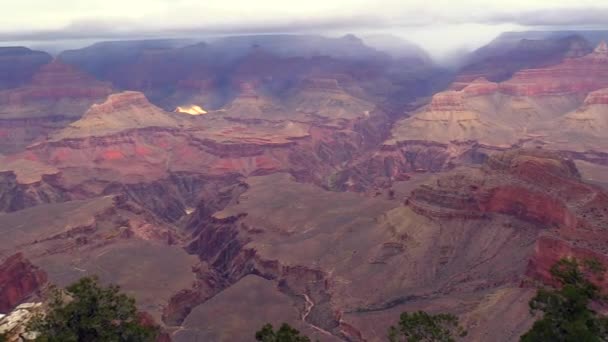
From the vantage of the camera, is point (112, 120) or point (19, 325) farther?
point (112, 120)

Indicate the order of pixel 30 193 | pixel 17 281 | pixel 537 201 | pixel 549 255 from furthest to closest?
pixel 30 193 < pixel 17 281 < pixel 537 201 < pixel 549 255

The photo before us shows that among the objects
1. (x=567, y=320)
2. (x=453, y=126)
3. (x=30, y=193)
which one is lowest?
(x=30, y=193)

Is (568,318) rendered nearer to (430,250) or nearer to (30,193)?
(430,250)

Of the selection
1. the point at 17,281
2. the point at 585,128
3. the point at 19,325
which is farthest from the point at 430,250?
the point at 585,128

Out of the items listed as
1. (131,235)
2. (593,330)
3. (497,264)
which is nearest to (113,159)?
(131,235)

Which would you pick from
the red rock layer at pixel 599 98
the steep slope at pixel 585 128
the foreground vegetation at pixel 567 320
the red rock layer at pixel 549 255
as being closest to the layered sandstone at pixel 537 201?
the red rock layer at pixel 549 255

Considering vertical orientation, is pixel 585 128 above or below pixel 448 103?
below

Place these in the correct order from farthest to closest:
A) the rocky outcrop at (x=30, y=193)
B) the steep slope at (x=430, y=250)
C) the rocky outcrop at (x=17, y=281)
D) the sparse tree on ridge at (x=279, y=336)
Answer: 1. the rocky outcrop at (x=30, y=193)
2. the rocky outcrop at (x=17, y=281)
3. the steep slope at (x=430, y=250)
4. the sparse tree on ridge at (x=279, y=336)

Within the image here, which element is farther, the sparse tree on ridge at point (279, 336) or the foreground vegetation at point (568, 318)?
the sparse tree on ridge at point (279, 336)

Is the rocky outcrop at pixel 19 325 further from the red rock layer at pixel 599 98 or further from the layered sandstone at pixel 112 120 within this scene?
the red rock layer at pixel 599 98

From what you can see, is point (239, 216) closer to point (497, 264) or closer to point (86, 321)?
point (497, 264)
